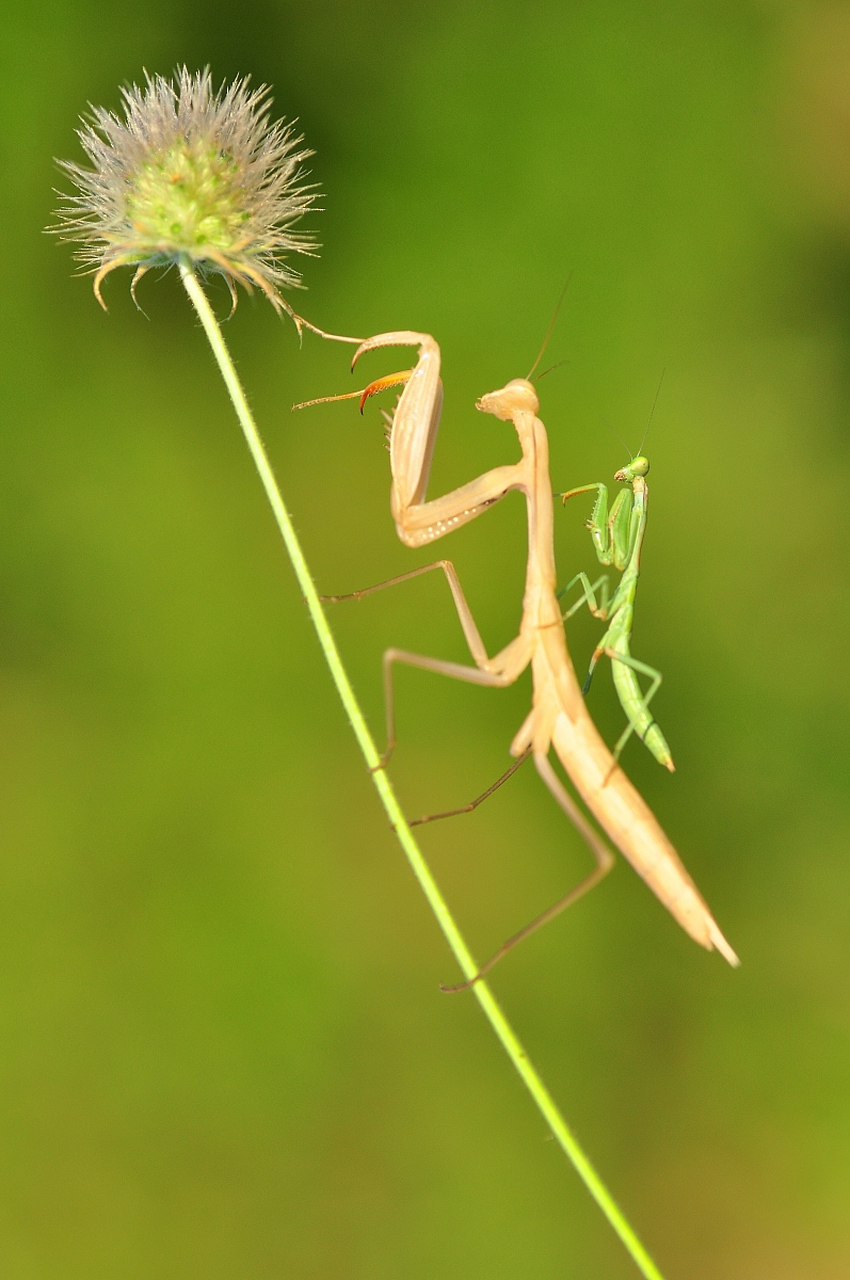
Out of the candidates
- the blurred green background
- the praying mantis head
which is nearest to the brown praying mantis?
the praying mantis head

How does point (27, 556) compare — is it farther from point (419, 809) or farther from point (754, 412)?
point (754, 412)

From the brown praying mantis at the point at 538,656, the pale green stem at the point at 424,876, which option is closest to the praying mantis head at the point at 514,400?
the brown praying mantis at the point at 538,656

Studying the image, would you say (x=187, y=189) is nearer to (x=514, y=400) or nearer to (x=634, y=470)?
(x=514, y=400)

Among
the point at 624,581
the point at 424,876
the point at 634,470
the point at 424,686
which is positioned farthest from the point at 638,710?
the point at 424,686

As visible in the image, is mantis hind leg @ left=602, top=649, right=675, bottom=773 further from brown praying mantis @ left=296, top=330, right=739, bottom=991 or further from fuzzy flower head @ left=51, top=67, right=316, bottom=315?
fuzzy flower head @ left=51, top=67, right=316, bottom=315

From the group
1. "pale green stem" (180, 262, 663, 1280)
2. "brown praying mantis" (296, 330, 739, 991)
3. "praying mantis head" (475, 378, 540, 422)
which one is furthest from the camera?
"praying mantis head" (475, 378, 540, 422)

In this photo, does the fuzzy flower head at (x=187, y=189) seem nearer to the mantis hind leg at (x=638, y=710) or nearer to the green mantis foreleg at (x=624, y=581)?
the green mantis foreleg at (x=624, y=581)

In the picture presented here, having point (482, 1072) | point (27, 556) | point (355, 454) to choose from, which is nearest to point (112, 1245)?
point (482, 1072)
